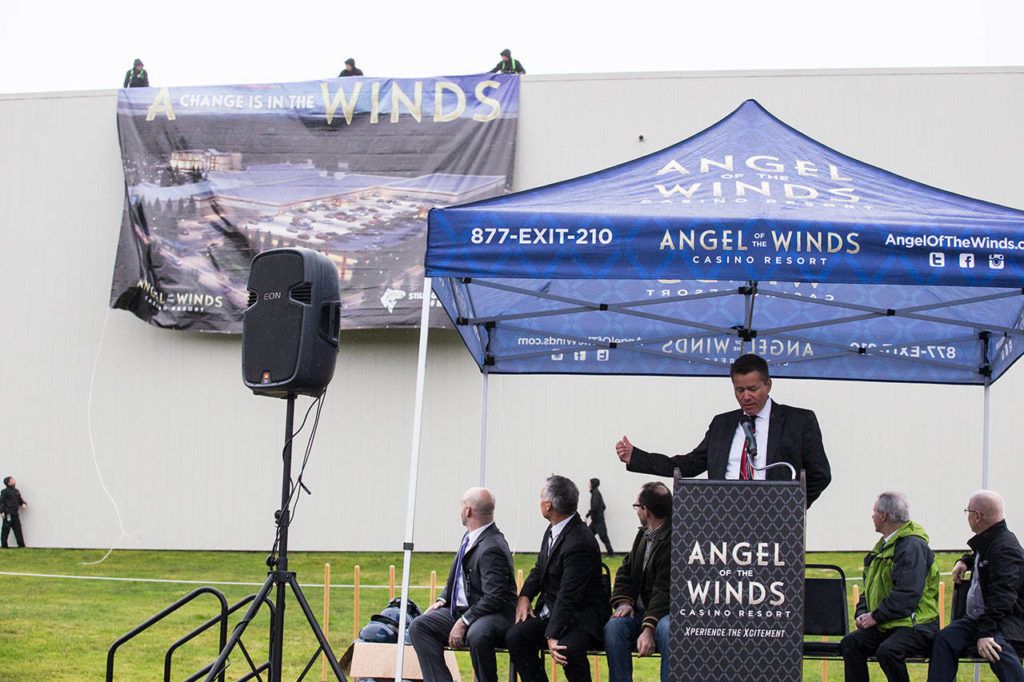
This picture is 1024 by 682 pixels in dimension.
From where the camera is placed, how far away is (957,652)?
543 centimetres

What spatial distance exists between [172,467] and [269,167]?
5953 millimetres

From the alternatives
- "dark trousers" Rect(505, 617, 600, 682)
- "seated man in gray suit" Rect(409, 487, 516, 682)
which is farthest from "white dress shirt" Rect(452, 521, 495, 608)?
"dark trousers" Rect(505, 617, 600, 682)

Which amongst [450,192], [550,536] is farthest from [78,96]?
[550,536]

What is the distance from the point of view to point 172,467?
20.2m

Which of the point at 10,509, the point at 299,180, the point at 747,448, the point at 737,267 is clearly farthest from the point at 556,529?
the point at 10,509

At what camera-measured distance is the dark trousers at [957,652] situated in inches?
212

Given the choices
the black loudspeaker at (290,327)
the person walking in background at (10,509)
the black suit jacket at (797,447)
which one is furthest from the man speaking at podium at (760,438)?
the person walking in background at (10,509)

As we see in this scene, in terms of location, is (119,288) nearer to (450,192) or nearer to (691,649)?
(450,192)

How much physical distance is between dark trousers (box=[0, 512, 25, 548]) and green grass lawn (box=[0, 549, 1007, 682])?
55cm

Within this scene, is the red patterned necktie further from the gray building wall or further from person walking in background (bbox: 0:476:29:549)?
person walking in background (bbox: 0:476:29:549)

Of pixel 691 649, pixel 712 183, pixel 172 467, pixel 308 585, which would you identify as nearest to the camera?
pixel 691 649

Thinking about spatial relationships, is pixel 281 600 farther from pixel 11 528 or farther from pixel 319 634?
pixel 11 528

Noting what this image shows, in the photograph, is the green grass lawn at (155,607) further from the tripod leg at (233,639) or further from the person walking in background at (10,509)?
the tripod leg at (233,639)

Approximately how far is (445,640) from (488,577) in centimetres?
46
